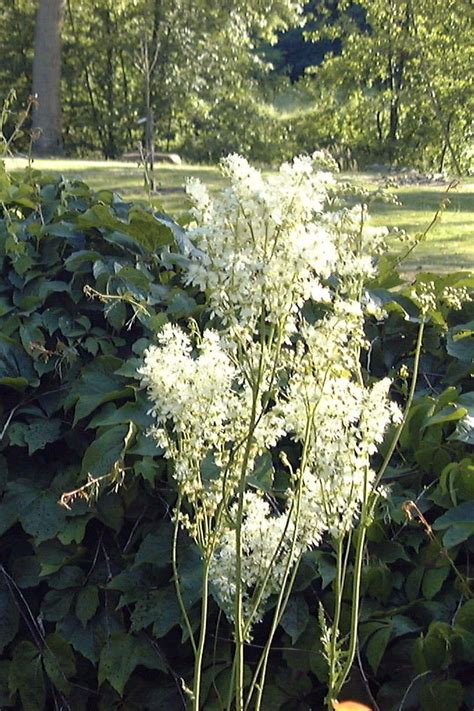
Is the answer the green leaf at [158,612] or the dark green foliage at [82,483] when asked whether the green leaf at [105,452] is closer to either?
the dark green foliage at [82,483]

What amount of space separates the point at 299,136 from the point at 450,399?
23337 millimetres

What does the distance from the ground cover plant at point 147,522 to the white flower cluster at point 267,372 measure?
35cm

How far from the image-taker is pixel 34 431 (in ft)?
9.36

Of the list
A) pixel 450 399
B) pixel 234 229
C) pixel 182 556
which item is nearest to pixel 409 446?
pixel 450 399

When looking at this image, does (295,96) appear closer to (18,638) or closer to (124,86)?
(124,86)

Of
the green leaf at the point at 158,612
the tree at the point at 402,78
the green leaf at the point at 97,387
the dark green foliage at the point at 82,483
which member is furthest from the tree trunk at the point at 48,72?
the green leaf at the point at 158,612

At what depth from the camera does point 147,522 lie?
107 inches

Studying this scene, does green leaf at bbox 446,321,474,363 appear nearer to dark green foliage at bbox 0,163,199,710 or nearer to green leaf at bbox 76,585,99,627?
dark green foliage at bbox 0,163,199,710

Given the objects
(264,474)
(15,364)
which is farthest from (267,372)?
(15,364)

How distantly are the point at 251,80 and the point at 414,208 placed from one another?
1804 centimetres

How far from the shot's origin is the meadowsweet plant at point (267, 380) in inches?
56.4

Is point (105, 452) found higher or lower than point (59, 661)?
higher

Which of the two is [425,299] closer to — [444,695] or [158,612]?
[444,695]

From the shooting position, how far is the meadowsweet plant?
1433 mm
